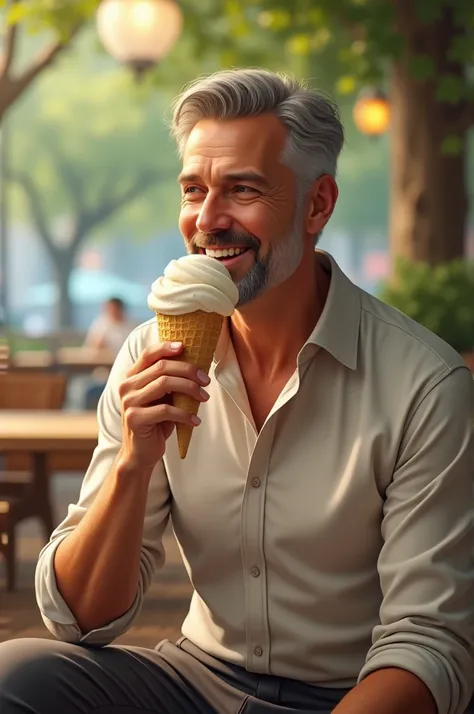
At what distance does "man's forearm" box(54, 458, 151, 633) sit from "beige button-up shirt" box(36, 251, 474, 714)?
0.03 metres

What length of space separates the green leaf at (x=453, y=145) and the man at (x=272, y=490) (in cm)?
773

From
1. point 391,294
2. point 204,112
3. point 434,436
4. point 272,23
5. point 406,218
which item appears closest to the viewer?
point 434,436

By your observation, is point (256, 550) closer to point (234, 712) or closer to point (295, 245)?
point (234, 712)

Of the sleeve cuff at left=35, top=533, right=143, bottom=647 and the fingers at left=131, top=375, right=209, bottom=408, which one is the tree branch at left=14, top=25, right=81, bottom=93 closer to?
the sleeve cuff at left=35, top=533, right=143, bottom=647

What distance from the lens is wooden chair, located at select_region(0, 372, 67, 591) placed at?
6727 mm

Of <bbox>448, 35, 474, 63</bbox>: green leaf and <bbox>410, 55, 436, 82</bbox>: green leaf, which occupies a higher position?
<bbox>448, 35, 474, 63</bbox>: green leaf

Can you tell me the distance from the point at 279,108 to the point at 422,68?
780 cm

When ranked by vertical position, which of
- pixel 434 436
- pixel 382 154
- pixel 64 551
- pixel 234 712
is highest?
pixel 382 154

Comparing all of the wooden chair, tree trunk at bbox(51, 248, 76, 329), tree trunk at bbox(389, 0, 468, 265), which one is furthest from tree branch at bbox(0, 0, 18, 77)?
tree trunk at bbox(51, 248, 76, 329)

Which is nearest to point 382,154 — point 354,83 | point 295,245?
point 354,83

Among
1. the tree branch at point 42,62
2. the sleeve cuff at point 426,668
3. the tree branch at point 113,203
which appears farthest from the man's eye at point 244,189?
the tree branch at point 113,203

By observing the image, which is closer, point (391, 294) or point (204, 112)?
point (204, 112)

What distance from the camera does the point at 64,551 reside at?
105 inches

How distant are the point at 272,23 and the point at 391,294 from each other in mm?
3397
